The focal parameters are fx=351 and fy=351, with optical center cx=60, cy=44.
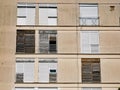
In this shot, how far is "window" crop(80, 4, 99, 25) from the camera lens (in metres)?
11.7

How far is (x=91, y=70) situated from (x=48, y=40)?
1.73 m

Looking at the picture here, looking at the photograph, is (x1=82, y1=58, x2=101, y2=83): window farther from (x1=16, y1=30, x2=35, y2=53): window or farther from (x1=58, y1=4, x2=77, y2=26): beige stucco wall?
(x1=16, y1=30, x2=35, y2=53): window

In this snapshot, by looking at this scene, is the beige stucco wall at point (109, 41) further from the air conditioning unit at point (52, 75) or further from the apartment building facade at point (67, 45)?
the air conditioning unit at point (52, 75)

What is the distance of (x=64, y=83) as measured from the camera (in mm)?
11227

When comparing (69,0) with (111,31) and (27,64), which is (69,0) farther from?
(27,64)

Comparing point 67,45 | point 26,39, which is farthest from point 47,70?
point 26,39

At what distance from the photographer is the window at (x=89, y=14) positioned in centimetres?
1173

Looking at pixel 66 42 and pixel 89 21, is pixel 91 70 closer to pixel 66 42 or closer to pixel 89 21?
pixel 66 42

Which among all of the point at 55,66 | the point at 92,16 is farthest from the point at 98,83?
the point at 92,16

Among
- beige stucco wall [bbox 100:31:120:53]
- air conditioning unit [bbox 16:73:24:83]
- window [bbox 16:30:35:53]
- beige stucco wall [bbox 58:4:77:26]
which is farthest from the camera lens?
beige stucco wall [bbox 58:4:77:26]

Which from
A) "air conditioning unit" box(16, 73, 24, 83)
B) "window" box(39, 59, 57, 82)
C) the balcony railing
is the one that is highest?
the balcony railing

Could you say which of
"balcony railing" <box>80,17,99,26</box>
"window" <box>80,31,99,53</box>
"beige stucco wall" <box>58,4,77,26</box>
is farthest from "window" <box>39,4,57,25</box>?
"window" <box>80,31,99,53</box>

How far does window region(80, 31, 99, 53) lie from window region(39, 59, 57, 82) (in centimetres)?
113

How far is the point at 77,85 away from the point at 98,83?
0.67m
